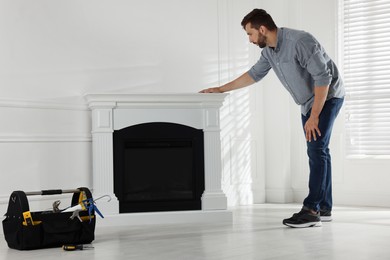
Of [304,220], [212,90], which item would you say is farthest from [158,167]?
[304,220]

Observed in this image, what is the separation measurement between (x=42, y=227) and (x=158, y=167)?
133 cm

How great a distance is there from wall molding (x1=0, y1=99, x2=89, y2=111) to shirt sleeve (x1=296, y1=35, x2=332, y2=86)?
5.43ft

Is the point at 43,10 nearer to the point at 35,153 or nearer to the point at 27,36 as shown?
the point at 27,36

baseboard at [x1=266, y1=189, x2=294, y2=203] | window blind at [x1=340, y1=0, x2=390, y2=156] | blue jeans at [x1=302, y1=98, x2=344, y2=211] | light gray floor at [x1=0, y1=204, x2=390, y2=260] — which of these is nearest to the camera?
light gray floor at [x1=0, y1=204, x2=390, y2=260]

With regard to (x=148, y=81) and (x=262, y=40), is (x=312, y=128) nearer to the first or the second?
(x=262, y=40)

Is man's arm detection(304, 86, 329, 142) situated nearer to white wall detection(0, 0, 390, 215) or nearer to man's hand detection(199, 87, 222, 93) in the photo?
man's hand detection(199, 87, 222, 93)

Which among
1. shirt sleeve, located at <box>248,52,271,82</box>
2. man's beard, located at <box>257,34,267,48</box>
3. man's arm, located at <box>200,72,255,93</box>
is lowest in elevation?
man's arm, located at <box>200,72,255,93</box>

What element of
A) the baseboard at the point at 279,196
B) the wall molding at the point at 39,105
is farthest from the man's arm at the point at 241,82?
the baseboard at the point at 279,196

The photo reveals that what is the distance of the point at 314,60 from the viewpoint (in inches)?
160

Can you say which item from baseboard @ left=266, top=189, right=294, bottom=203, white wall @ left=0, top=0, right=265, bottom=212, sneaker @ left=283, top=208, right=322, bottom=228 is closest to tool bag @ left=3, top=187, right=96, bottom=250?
white wall @ left=0, top=0, right=265, bottom=212

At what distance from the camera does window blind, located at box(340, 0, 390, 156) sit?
220 inches

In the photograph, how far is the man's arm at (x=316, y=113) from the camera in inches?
160

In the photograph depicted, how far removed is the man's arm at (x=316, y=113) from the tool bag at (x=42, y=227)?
59.0 inches

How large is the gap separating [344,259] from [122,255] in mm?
1060
